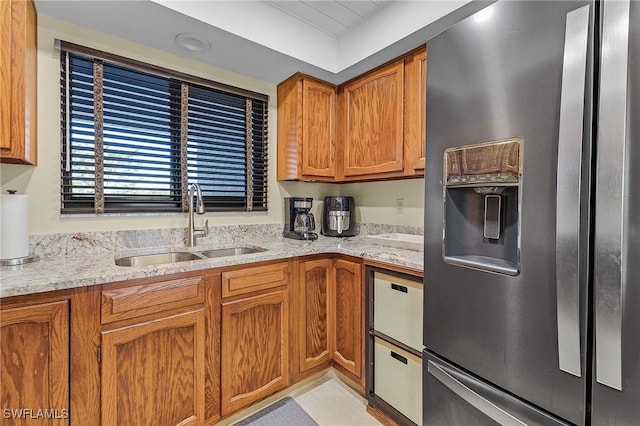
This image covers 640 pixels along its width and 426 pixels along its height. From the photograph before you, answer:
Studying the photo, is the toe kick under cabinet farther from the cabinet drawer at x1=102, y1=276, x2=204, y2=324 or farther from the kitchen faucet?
the kitchen faucet

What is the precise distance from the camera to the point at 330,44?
2.20 metres

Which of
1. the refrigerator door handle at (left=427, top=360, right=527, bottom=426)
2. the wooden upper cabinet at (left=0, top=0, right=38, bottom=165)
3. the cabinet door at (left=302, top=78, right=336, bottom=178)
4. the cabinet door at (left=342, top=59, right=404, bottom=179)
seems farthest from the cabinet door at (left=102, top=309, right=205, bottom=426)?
the cabinet door at (left=342, top=59, right=404, bottom=179)

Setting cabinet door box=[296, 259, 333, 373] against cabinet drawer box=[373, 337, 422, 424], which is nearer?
cabinet drawer box=[373, 337, 422, 424]

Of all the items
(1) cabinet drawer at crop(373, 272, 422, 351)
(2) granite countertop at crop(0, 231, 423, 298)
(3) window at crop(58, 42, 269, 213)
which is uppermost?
(3) window at crop(58, 42, 269, 213)

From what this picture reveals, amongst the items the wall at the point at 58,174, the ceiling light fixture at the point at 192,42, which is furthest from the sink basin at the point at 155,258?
the ceiling light fixture at the point at 192,42

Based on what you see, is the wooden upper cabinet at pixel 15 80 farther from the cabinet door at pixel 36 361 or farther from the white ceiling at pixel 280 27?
the cabinet door at pixel 36 361

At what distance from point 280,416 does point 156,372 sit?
2.53 ft

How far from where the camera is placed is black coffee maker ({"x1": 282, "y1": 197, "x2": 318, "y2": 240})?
7.51ft

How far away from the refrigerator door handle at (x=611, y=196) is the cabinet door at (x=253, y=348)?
141 cm

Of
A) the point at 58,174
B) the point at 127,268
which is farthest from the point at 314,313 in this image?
the point at 58,174

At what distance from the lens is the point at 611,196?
0.73m

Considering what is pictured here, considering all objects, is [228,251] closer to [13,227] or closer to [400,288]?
[13,227]

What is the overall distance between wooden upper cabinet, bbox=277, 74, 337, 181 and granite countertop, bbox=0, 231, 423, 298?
59 centimetres

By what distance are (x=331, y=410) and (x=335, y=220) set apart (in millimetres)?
1297
